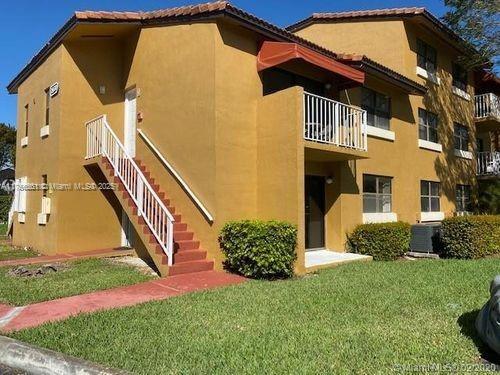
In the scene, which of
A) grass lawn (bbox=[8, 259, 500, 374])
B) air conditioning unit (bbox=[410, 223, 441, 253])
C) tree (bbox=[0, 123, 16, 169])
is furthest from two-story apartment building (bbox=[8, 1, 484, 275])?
tree (bbox=[0, 123, 16, 169])

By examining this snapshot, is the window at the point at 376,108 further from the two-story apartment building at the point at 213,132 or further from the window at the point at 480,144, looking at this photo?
the window at the point at 480,144

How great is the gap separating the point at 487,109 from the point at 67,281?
2096 centimetres

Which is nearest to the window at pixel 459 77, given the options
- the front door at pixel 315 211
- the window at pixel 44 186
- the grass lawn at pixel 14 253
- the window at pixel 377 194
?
the window at pixel 377 194

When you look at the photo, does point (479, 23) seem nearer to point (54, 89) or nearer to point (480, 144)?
point (480, 144)

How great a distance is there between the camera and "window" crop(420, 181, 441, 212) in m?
17.2

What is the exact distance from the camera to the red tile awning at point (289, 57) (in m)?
10.4

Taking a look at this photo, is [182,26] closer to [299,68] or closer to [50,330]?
[299,68]

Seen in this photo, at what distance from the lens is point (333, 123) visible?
11664 millimetres

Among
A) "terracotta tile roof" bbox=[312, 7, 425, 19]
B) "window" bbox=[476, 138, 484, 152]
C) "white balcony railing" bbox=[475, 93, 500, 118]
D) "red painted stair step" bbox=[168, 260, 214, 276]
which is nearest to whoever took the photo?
"red painted stair step" bbox=[168, 260, 214, 276]

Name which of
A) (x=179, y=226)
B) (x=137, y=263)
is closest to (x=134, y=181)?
(x=179, y=226)

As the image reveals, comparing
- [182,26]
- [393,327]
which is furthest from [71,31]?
[393,327]

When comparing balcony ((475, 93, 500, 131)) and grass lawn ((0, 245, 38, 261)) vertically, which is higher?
balcony ((475, 93, 500, 131))

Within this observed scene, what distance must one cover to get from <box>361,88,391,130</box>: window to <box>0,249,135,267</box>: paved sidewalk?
8.78m

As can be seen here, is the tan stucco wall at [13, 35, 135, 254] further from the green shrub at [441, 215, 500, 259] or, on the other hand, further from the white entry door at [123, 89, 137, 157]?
the green shrub at [441, 215, 500, 259]
